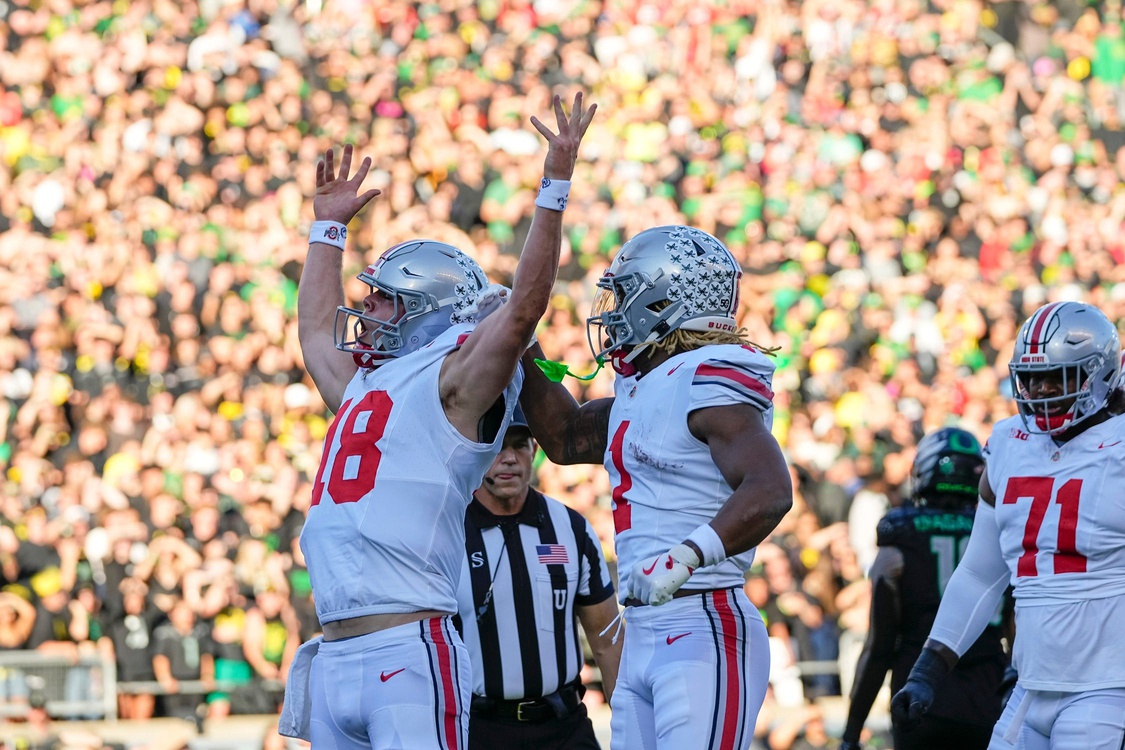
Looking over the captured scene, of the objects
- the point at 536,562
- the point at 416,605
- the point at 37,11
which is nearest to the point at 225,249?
the point at 37,11

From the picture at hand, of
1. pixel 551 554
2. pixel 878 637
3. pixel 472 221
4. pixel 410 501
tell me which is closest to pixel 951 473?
pixel 878 637

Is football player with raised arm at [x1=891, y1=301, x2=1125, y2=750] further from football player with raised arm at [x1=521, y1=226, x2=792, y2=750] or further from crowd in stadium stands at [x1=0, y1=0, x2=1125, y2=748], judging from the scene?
crowd in stadium stands at [x1=0, y1=0, x2=1125, y2=748]

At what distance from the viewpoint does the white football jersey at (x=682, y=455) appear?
3969 mm

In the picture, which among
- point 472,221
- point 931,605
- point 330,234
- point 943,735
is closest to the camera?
point 330,234

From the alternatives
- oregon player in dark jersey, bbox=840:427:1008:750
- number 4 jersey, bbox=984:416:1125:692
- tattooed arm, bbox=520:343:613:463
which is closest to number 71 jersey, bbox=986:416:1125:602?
number 4 jersey, bbox=984:416:1125:692

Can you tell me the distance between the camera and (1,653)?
979cm

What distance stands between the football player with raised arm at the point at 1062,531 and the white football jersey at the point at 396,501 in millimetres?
1684

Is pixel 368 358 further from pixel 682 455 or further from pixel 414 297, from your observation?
pixel 682 455

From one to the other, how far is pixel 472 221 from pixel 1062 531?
9.22 meters

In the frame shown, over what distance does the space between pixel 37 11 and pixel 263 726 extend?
30.5 ft

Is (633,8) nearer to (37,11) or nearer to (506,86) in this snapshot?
(506,86)

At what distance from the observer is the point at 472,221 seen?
44.3ft

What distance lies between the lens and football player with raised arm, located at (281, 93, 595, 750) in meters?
3.98

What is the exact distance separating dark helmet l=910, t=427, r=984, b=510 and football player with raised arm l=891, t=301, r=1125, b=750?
2.56 feet
